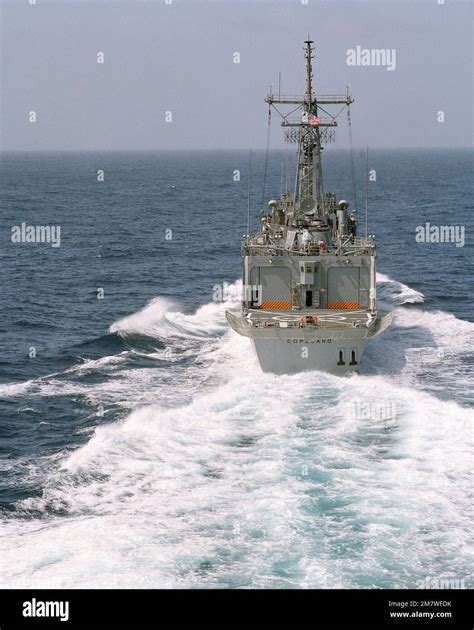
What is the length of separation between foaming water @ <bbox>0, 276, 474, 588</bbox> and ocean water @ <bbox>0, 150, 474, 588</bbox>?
80mm

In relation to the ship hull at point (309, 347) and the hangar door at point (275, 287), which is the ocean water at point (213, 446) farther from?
the hangar door at point (275, 287)

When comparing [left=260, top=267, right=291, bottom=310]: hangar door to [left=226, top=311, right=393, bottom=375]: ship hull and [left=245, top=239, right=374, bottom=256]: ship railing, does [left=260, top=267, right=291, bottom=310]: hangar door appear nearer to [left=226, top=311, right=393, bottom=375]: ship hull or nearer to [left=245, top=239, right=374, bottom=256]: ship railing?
[left=245, top=239, right=374, bottom=256]: ship railing

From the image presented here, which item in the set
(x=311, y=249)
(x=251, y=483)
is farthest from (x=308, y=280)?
(x=251, y=483)

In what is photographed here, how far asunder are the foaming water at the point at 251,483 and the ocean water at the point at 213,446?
0.08 metres

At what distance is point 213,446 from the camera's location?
3553 cm

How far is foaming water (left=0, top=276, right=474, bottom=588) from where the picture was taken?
26.0 meters

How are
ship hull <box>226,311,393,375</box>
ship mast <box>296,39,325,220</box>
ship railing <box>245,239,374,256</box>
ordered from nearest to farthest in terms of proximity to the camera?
ship hull <box>226,311,393,375</box>
ship railing <box>245,239,374,256</box>
ship mast <box>296,39,325,220</box>

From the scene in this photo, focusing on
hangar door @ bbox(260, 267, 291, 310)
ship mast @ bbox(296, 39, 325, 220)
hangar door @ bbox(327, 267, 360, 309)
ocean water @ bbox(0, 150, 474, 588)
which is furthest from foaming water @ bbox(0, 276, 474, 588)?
ship mast @ bbox(296, 39, 325, 220)

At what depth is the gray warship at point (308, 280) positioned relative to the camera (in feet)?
144

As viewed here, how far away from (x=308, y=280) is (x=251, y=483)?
60.0 feet

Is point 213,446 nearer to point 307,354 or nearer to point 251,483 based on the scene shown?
point 251,483

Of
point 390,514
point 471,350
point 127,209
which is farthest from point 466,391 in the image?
point 127,209

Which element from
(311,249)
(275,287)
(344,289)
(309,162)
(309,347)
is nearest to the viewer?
(309,347)
